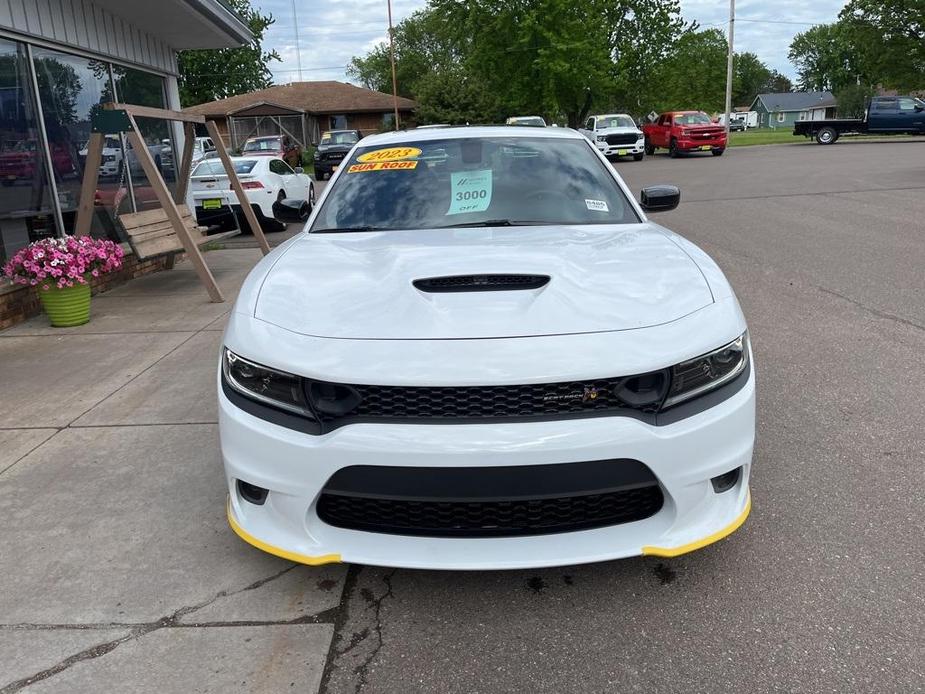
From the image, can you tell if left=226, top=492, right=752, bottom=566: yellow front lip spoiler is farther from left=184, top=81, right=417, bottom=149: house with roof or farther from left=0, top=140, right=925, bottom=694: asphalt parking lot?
left=184, top=81, right=417, bottom=149: house with roof

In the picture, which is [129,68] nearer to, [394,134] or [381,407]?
[394,134]

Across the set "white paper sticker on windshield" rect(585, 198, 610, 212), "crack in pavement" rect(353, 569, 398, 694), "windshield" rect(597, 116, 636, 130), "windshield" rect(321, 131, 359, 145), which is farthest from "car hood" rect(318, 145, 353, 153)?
"crack in pavement" rect(353, 569, 398, 694)

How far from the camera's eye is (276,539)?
2500 mm

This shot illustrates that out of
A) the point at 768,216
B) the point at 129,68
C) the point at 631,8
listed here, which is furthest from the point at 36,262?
the point at 631,8

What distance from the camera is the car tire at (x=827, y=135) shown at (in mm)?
34125

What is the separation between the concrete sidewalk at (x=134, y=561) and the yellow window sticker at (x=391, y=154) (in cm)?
177

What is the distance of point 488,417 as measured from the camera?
231cm

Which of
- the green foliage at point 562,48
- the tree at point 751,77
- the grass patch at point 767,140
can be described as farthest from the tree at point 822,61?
the green foliage at point 562,48

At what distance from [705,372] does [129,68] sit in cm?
1003

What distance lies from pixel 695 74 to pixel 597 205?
6848 centimetres

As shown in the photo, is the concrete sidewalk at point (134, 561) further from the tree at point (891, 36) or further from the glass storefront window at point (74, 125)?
the tree at point (891, 36)

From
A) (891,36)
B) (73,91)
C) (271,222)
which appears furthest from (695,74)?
(73,91)

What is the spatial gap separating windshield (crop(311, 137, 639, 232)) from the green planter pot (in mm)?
3813

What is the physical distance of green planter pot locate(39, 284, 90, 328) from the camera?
671 centimetres
